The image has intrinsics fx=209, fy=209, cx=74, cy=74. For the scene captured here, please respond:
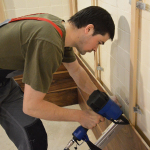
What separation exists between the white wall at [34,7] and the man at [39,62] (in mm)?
1298

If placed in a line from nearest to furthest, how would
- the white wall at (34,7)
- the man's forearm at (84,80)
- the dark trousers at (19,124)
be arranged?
the dark trousers at (19,124) < the man's forearm at (84,80) < the white wall at (34,7)

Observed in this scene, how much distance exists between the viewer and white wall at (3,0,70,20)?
8.01 feet

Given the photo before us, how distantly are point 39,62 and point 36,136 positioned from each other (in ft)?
1.99

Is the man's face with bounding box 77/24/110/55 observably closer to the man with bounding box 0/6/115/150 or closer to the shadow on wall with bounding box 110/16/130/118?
the man with bounding box 0/6/115/150

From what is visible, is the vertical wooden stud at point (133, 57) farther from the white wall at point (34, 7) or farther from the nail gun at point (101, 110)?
the white wall at point (34, 7)

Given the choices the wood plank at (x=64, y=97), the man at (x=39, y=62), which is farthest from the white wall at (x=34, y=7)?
the man at (x=39, y=62)

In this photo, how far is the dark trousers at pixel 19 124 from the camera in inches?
51.9

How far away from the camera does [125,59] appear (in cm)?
127

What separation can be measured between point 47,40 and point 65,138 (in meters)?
1.43

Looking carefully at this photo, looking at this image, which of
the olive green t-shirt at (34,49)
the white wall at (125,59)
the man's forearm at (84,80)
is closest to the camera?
the olive green t-shirt at (34,49)

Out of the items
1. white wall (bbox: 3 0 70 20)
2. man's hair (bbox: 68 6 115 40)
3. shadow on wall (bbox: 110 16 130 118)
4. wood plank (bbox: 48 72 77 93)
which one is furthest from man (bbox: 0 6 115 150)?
white wall (bbox: 3 0 70 20)

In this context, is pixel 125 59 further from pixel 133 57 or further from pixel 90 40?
pixel 90 40

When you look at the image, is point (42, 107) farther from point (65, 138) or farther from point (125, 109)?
point (65, 138)

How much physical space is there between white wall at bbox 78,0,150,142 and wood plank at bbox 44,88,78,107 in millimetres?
1005
